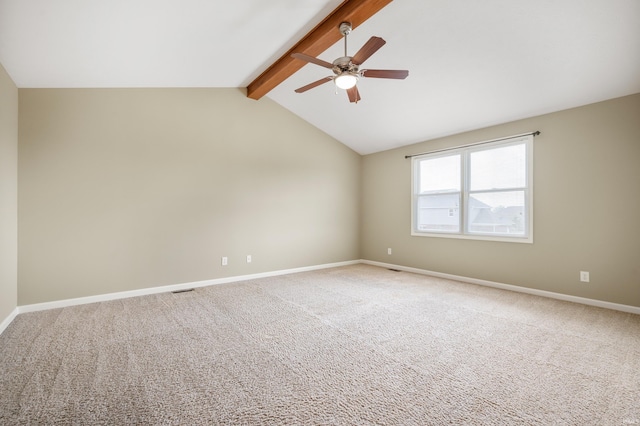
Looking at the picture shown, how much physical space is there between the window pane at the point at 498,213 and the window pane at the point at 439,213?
26cm

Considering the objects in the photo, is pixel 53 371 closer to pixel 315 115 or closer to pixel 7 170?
pixel 7 170

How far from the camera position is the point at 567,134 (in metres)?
3.66

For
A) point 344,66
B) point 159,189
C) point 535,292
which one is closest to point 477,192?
point 535,292

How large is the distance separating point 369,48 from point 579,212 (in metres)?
3.37

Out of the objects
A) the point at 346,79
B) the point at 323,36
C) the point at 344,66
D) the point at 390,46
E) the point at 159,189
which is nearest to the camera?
the point at 344,66

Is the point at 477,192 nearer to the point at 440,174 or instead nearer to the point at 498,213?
the point at 498,213

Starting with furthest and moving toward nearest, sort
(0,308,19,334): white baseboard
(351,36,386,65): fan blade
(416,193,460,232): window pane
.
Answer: (416,193,460,232): window pane < (0,308,19,334): white baseboard < (351,36,386,65): fan blade

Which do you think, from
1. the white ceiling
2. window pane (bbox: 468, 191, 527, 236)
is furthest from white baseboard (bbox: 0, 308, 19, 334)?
window pane (bbox: 468, 191, 527, 236)

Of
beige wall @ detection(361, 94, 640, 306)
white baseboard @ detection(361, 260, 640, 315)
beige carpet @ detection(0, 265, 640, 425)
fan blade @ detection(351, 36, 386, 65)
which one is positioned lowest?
beige carpet @ detection(0, 265, 640, 425)

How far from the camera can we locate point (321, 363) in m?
2.14

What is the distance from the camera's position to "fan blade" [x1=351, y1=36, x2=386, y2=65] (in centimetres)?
214

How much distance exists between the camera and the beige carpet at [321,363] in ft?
5.31

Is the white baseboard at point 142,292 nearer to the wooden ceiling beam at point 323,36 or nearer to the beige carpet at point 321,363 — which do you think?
the beige carpet at point 321,363

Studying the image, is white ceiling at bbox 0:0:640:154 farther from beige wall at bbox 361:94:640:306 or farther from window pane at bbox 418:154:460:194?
window pane at bbox 418:154:460:194
